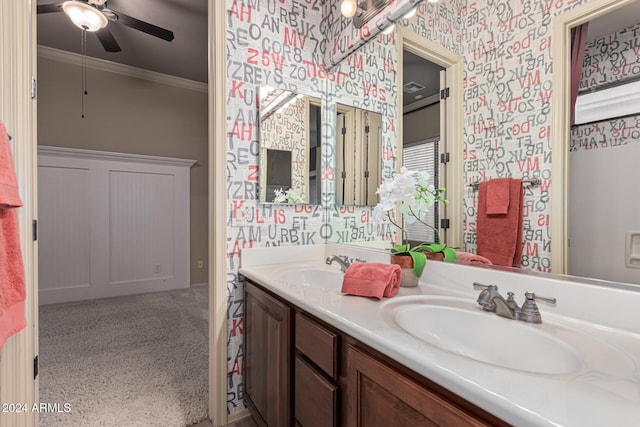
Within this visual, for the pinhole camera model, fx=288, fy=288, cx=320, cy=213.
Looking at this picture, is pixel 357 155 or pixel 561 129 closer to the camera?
pixel 561 129

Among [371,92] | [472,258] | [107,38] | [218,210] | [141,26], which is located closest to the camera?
[472,258]

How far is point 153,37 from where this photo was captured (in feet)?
10.3

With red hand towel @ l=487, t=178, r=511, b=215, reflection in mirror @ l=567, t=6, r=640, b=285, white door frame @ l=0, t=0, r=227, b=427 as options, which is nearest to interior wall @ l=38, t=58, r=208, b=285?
white door frame @ l=0, t=0, r=227, b=427

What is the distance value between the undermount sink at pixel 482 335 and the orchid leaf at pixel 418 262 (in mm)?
207

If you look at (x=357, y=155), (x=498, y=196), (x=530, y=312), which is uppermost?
(x=357, y=155)

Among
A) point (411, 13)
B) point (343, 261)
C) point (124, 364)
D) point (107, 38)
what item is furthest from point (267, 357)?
point (107, 38)

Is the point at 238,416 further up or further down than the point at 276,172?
further down

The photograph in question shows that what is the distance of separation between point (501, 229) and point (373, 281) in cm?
49

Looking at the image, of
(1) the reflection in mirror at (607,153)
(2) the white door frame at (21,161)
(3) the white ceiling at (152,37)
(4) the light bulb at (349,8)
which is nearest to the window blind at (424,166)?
(1) the reflection in mirror at (607,153)

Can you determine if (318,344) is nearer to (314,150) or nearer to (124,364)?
(314,150)

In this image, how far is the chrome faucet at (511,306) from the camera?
2.61 feet

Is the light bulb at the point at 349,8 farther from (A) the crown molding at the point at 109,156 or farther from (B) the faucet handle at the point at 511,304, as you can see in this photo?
(A) the crown molding at the point at 109,156

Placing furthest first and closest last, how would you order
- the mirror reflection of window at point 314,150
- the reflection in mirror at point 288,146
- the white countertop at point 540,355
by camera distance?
the mirror reflection of window at point 314,150
the reflection in mirror at point 288,146
the white countertop at point 540,355

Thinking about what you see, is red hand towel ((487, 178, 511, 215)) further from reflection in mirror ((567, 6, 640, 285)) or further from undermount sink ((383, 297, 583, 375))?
undermount sink ((383, 297, 583, 375))
